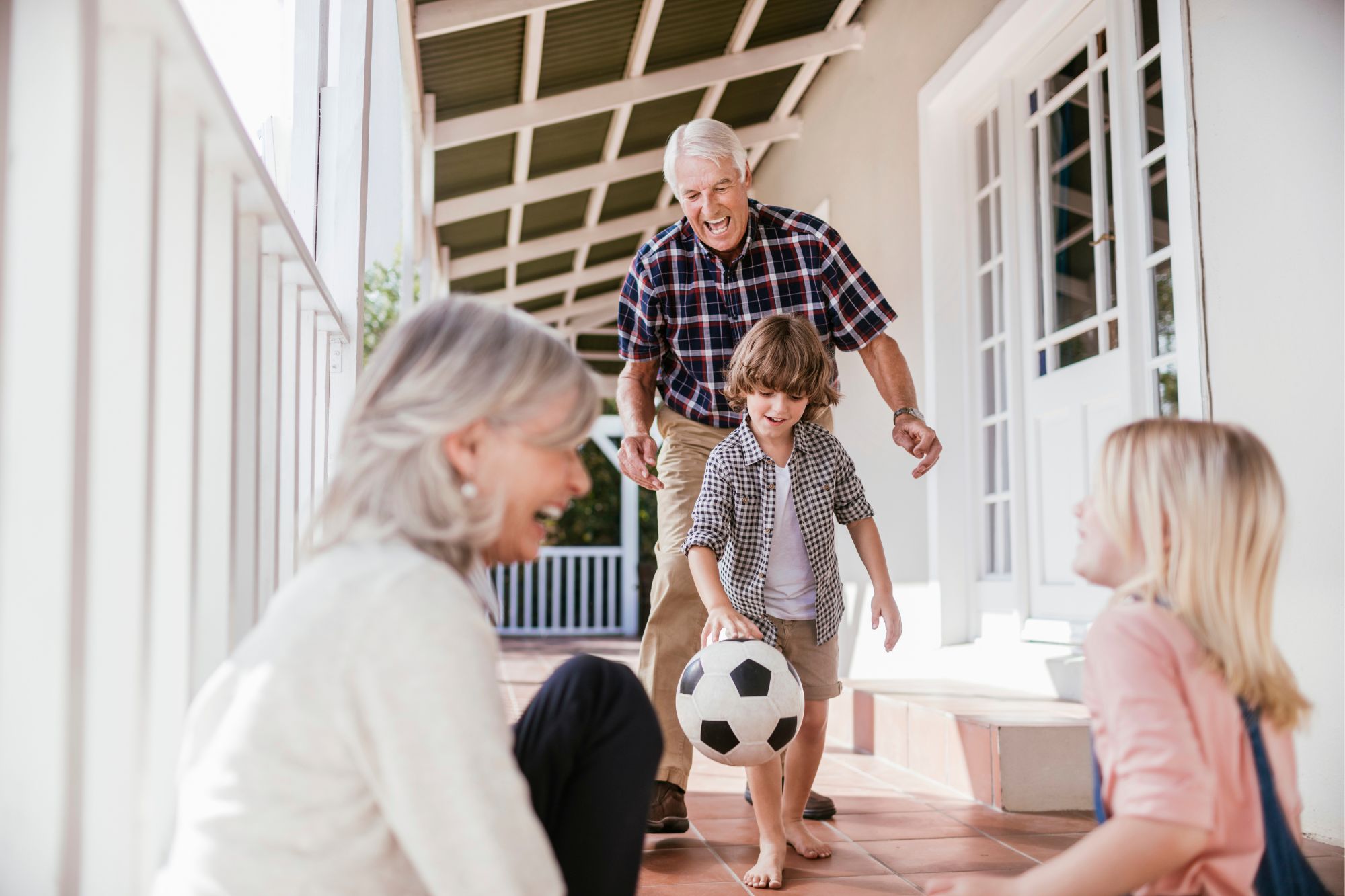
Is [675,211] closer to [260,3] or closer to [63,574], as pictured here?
[260,3]

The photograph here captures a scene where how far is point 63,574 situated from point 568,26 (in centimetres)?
473

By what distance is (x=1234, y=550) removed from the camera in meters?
1.21

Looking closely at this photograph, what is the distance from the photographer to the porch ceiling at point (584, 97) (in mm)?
5172

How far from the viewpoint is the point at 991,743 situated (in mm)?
2855

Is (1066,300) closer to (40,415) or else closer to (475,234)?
(40,415)

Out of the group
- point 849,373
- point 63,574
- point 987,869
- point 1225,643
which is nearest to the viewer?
point 63,574

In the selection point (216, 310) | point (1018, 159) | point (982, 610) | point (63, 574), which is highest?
point (1018, 159)

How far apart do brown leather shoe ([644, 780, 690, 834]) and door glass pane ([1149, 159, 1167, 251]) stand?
2.11 meters

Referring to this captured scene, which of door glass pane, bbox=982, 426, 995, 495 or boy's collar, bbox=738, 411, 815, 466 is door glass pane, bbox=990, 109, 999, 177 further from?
boy's collar, bbox=738, 411, 815, 466

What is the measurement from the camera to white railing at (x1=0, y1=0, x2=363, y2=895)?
0.89 m

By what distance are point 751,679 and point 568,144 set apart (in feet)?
17.1

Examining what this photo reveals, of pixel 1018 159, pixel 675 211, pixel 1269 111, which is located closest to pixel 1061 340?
pixel 1018 159

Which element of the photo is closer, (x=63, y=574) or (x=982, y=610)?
(x=63, y=574)

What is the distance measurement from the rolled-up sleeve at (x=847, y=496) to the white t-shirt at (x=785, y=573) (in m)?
0.13
